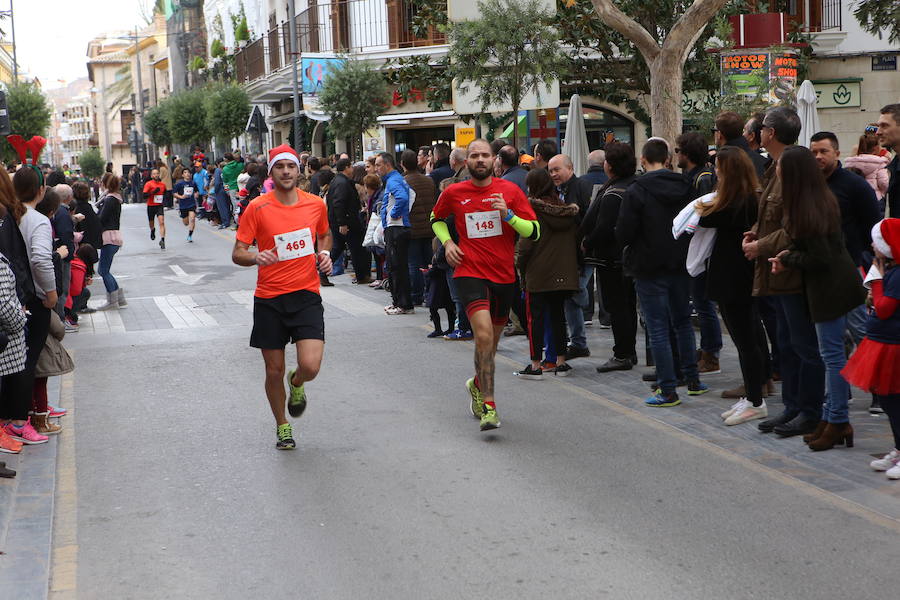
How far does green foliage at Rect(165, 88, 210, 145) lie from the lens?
4919 cm

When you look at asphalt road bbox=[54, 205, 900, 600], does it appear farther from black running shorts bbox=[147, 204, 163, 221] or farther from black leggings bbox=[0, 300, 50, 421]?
black running shorts bbox=[147, 204, 163, 221]

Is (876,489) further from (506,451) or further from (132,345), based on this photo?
(132,345)

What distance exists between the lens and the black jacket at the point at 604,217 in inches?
354

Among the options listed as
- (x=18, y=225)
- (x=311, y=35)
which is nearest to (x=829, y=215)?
(x=18, y=225)

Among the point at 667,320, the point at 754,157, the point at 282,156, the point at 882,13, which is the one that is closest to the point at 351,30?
the point at 882,13

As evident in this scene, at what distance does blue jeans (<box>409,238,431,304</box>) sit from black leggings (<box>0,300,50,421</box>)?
6930mm

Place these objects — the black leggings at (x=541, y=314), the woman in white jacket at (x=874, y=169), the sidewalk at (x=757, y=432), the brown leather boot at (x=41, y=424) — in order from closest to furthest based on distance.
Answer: the sidewalk at (x=757, y=432)
the brown leather boot at (x=41, y=424)
the black leggings at (x=541, y=314)
the woman in white jacket at (x=874, y=169)

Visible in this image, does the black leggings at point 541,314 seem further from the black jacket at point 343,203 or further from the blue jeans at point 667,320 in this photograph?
the black jacket at point 343,203

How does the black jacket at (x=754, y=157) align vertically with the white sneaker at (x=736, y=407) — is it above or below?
above

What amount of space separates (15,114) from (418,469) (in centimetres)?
6157

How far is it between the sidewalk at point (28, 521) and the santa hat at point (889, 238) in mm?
4471

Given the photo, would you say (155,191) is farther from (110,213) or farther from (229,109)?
(229,109)

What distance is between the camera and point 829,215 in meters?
6.54

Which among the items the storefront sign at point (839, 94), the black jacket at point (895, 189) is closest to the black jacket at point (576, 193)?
the black jacket at point (895, 189)
